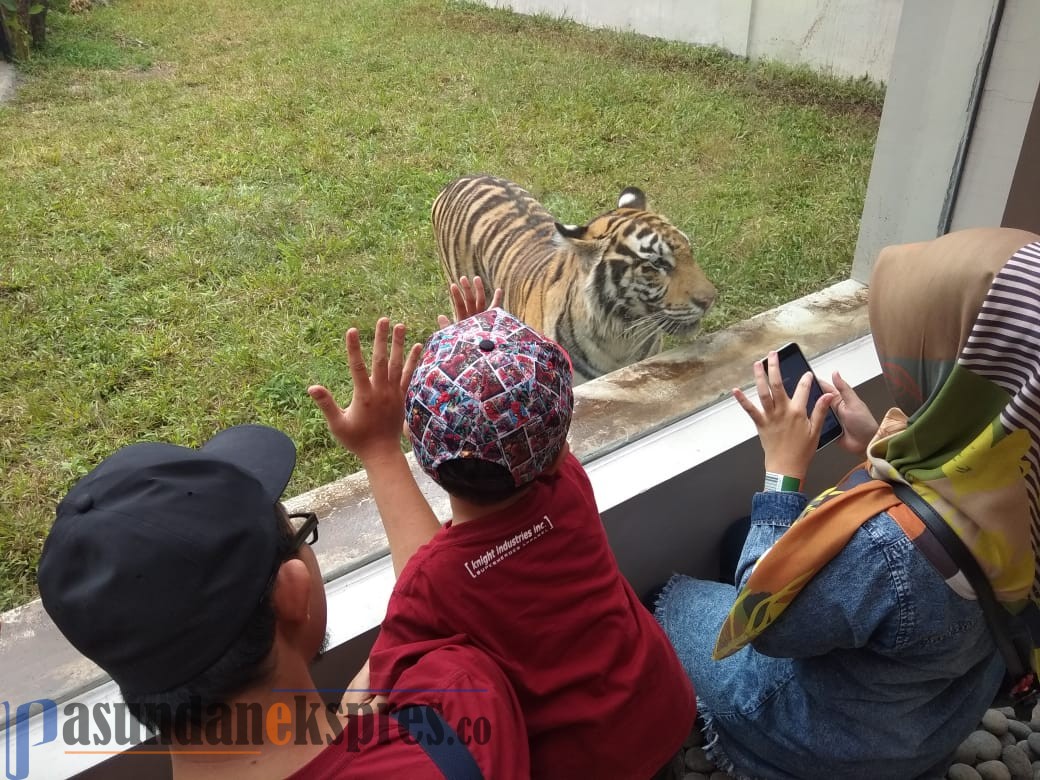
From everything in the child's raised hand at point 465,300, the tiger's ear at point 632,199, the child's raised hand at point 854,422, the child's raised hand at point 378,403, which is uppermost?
the tiger's ear at point 632,199

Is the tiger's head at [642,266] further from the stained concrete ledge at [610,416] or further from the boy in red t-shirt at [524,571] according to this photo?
the boy in red t-shirt at [524,571]

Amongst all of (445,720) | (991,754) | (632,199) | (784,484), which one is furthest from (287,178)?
(991,754)

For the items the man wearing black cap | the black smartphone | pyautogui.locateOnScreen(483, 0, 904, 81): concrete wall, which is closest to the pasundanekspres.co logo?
the man wearing black cap

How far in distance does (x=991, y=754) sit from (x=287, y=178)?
1.79 meters

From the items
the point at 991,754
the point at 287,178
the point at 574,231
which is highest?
the point at 287,178

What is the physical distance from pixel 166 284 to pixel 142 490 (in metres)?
0.97

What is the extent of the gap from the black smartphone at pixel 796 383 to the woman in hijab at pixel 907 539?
40 millimetres

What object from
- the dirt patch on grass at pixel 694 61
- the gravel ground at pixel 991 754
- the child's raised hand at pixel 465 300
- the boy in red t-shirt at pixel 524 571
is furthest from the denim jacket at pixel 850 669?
the dirt patch on grass at pixel 694 61

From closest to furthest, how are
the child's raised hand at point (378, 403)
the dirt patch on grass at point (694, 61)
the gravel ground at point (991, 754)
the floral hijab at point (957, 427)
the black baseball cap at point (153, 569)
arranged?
the black baseball cap at point (153, 569), the floral hijab at point (957, 427), the child's raised hand at point (378, 403), the gravel ground at point (991, 754), the dirt patch on grass at point (694, 61)

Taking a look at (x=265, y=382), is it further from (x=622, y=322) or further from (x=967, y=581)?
(x=967, y=581)

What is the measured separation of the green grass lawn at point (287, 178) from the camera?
137 centimetres

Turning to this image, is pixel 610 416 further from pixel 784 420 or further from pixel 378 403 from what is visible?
pixel 378 403

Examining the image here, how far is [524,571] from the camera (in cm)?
91

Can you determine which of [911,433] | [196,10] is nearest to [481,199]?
[196,10]
